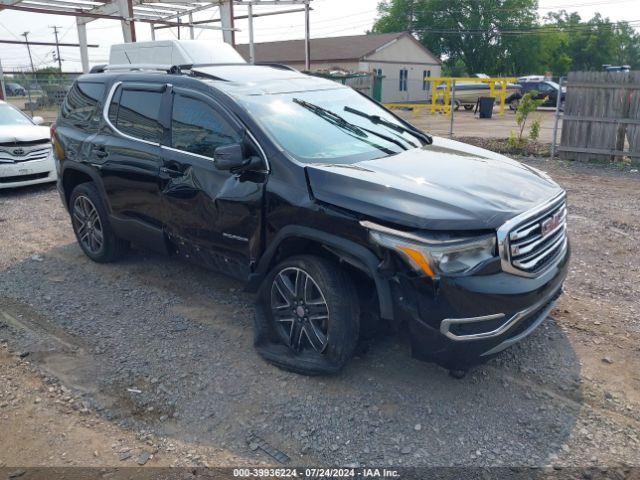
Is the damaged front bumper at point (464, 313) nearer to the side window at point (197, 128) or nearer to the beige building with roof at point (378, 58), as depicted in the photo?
the side window at point (197, 128)

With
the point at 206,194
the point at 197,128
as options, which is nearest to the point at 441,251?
the point at 206,194

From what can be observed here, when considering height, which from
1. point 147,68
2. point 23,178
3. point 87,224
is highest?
point 147,68

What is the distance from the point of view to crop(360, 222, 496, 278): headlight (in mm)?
2943

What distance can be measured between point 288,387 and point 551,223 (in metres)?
1.96

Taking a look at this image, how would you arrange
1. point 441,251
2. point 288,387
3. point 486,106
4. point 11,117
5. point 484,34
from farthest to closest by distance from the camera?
point 484,34, point 486,106, point 11,117, point 288,387, point 441,251

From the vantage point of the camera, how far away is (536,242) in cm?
325

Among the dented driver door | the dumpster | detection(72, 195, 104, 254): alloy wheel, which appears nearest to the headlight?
the dented driver door

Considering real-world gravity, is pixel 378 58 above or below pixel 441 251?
above

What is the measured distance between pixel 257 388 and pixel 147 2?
17966 millimetres

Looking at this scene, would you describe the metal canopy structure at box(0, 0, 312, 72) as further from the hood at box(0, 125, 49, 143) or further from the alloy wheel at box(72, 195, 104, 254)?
the alloy wheel at box(72, 195, 104, 254)

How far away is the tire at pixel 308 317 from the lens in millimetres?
Result: 3352

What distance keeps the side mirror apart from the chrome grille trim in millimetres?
1723

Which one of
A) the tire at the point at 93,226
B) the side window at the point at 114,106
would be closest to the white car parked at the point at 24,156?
the tire at the point at 93,226

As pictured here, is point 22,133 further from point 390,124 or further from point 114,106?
point 390,124
